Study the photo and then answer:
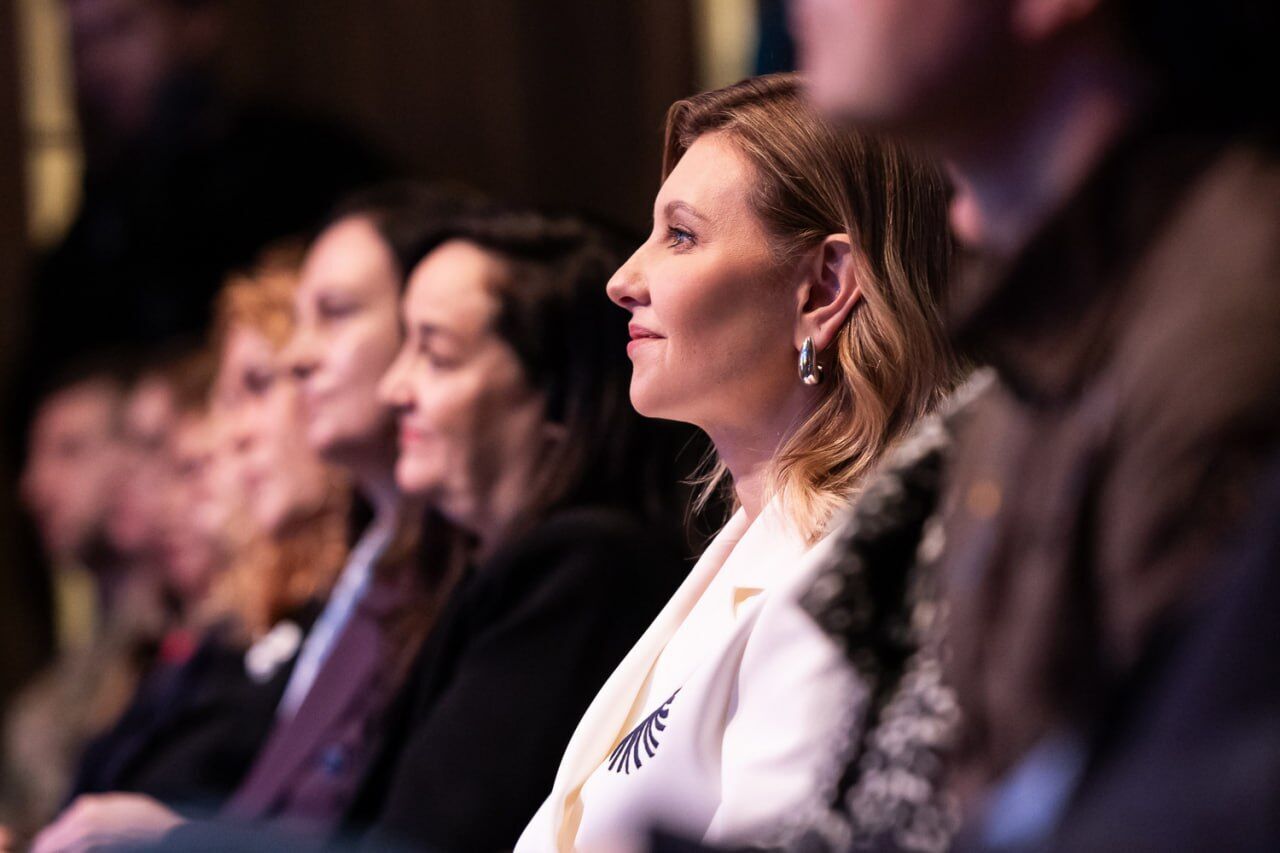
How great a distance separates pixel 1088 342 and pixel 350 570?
81.4 inches

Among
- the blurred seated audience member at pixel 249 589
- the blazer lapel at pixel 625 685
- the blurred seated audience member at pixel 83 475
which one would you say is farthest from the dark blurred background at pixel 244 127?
the blazer lapel at pixel 625 685

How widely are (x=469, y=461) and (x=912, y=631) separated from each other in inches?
51.3

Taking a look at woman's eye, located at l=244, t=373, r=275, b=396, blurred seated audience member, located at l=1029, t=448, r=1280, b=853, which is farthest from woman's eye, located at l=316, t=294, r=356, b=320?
blurred seated audience member, located at l=1029, t=448, r=1280, b=853

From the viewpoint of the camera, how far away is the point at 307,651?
2.81 metres

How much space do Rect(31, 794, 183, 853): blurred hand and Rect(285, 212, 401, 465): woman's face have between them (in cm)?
66

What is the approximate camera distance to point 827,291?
152 centimetres

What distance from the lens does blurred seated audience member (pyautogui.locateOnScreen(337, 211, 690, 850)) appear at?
1832 millimetres

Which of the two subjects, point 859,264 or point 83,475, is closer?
point 859,264

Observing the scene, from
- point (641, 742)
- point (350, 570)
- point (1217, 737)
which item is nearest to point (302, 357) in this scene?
point (350, 570)

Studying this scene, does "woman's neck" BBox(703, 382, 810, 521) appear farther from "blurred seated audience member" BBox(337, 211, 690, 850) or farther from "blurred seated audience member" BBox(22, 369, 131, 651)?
"blurred seated audience member" BBox(22, 369, 131, 651)

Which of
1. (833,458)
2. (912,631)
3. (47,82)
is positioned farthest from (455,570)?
(47,82)

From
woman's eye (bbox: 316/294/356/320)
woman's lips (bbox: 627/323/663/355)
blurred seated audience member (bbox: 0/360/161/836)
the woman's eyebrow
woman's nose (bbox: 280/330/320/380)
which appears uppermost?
the woman's eyebrow

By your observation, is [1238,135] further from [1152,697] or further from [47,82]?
[47,82]

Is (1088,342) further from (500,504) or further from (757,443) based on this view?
(500,504)
